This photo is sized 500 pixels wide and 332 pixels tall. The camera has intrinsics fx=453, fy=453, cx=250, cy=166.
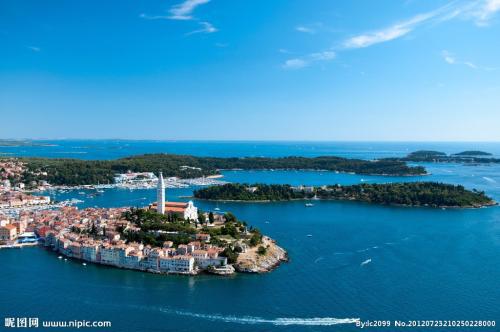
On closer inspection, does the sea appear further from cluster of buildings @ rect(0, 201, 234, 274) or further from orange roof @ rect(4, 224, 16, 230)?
orange roof @ rect(4, 224, 16, 230)

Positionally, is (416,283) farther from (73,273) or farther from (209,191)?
(209,191)

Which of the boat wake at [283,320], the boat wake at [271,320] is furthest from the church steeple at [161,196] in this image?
the boat wake at [283,320]

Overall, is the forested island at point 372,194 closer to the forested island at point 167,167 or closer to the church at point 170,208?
the church at point 170,208

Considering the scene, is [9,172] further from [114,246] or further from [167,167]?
[114,246]

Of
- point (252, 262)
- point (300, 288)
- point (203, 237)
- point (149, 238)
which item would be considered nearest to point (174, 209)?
point (149, 238)

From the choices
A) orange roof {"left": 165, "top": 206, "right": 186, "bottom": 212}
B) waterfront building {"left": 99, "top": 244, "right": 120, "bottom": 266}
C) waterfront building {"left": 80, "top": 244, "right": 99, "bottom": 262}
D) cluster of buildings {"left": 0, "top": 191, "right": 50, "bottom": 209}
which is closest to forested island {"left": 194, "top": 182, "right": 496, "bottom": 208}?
cluster of buildings {"left": 0, "top": 191, "right": 50, "bottom": 209}

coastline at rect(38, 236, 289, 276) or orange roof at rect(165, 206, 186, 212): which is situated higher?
orange roof at rect(165, 206, 186, 212)
